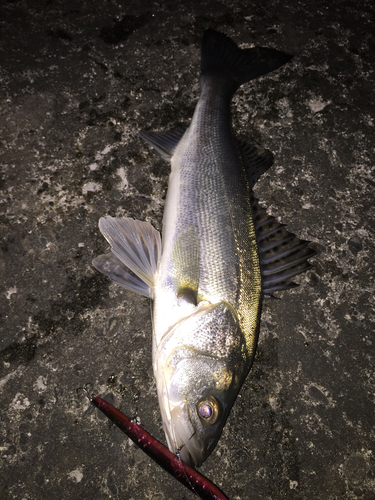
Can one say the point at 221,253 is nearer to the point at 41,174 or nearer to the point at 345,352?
the point at 345,352

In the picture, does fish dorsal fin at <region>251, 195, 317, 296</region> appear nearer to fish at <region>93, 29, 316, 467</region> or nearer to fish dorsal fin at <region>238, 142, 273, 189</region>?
fish at <region>93, 29, 316, 467</region>

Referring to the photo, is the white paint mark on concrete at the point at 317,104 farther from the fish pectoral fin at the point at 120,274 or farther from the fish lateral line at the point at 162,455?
the fish lateral line at the point at 162,455

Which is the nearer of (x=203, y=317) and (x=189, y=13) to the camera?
(x=203, y=317)

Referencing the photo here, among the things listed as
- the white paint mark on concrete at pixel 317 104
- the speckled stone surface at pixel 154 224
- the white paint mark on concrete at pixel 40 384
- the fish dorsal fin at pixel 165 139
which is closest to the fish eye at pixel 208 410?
the speckled stone surface at pixel 154 224

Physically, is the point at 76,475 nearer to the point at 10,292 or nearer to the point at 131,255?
the point at 10,292

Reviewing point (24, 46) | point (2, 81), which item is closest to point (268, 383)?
point (2, 81)

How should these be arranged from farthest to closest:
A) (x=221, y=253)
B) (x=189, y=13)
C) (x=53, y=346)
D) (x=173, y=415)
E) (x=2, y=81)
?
(x=189, y=13) < (x=2, y=81) < (x=53, y=346) < (x=221, y=253) < (x=173, y=415)

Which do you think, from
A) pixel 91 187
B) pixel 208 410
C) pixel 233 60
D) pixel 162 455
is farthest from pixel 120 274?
pixel 233 60
